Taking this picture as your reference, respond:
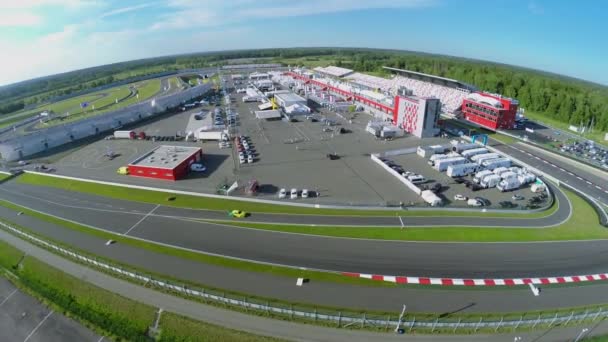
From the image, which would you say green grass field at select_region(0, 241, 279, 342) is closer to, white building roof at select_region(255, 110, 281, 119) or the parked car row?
the parked car row

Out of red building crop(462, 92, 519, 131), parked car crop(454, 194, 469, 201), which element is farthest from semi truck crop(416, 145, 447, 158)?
red building crop(462, 92, 519, 131)

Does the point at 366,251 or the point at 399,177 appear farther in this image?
the point at 399,177

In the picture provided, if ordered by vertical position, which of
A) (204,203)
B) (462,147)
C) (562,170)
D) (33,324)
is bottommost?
(562,170)

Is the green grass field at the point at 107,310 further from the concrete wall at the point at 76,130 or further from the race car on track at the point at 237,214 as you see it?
the concrete wall at the point at 76,130

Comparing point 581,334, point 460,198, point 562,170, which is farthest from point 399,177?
point 562,170

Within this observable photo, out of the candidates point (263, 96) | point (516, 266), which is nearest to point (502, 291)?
point (516, 266)

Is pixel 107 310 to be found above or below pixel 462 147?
above

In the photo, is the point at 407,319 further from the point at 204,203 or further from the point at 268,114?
the point at 268,114

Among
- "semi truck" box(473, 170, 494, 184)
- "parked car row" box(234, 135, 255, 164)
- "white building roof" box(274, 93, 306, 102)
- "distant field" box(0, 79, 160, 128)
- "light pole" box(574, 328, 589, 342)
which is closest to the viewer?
"light pole" box(574, 328, 589, 342)
